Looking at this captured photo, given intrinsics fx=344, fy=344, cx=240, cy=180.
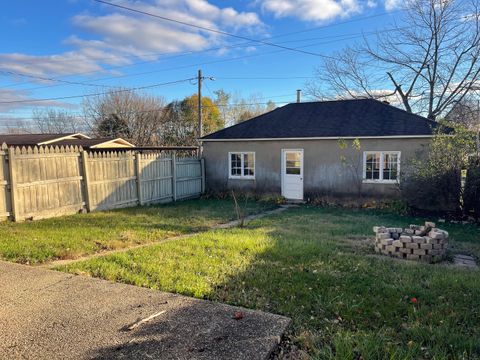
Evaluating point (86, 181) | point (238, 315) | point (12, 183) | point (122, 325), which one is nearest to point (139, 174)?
point (86, 181)

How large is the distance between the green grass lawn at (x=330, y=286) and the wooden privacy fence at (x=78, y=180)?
4.45 meters

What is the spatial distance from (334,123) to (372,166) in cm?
247

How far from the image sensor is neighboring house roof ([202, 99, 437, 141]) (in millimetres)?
13011

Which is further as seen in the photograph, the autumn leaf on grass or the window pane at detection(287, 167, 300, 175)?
the window pane at detection(287, 167, 300, 175)

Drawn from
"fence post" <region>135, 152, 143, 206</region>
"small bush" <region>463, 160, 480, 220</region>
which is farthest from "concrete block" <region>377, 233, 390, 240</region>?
"fence post" <region>135, 152, 143, 206</region>

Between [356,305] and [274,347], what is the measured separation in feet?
4.60

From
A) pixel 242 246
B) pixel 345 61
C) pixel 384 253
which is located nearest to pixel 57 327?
pixel 242 246

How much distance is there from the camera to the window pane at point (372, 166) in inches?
521

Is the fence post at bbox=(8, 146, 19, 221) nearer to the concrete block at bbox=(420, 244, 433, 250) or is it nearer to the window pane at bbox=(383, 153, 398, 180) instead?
the concrete block at bbox=(420, 244, 433, 250)

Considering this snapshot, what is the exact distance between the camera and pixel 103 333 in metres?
3.22

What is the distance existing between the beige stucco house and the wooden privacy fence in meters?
2.55

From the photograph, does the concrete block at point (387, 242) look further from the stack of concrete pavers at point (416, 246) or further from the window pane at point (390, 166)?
the window pane at point (390, 166)

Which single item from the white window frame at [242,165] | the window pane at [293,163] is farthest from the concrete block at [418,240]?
the white window frame at [242,165]

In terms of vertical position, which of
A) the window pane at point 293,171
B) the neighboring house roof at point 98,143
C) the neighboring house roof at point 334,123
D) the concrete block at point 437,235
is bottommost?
the concrete block at point 437,235
